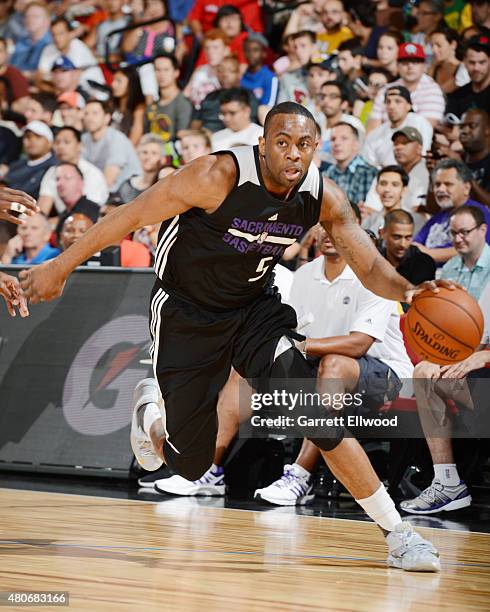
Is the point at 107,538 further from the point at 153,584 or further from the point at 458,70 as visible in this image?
the point at 458,70

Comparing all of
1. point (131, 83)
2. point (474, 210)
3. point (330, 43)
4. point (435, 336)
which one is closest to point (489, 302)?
point (474, 210)

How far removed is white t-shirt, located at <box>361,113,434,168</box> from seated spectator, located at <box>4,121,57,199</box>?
12.9 feet

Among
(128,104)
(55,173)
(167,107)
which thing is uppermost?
(128,104)

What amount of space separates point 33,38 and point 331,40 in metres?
5.10

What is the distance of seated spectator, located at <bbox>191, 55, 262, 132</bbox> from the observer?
34.6 ft

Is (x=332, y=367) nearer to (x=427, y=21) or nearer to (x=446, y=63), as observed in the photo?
(x=446, y=63)

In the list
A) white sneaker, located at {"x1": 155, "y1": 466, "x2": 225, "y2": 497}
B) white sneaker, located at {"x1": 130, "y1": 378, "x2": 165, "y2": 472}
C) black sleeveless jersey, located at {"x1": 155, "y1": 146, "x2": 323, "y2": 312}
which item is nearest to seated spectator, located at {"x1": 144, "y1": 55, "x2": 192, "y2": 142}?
white sneaker, located at {"x1": 155, "y1": 466, "x2": 225, "y2": 497}

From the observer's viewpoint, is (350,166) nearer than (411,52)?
Yes

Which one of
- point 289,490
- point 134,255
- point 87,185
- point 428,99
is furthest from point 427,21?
point 289,490

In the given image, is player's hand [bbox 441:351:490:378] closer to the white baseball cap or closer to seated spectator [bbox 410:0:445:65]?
seated spectator [bbox 410:0:445:65]

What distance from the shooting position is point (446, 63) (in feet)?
30.5

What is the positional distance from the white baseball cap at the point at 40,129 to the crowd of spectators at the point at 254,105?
2cm

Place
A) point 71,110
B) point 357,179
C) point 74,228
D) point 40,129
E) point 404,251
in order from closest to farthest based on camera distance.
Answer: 1. point 404,251
2. point 74,228
3. point 357,179
4. point 40,129
5. point 71,110

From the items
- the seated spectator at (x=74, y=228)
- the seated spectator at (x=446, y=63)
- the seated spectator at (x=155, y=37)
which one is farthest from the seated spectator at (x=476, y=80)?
the seated spectator at (x=155, y=37)
